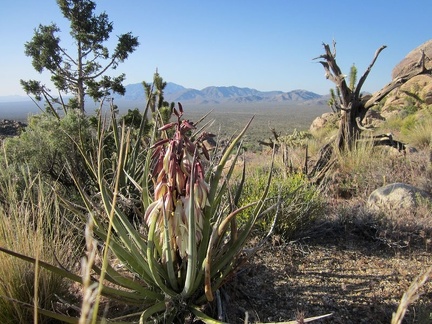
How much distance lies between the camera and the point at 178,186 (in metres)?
1.78

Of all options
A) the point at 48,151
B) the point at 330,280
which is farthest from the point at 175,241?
the point at 48,151

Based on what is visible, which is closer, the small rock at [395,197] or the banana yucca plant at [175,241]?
the banana yucca plant at [175,241]

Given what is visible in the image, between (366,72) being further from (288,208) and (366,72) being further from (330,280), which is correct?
(330,280)

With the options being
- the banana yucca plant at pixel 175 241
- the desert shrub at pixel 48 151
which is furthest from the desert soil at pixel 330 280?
the desert shrub at pixel 48 151

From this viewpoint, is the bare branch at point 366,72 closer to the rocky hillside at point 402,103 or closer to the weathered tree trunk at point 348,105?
the weathered tree trunk at point 348,105

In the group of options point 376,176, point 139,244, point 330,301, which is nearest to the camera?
point 139,244

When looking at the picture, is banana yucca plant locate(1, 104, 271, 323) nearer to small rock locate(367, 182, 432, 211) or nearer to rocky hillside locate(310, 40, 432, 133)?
small rock locate(367, 182, 432, 211)

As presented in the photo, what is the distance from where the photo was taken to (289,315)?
7.38 feet

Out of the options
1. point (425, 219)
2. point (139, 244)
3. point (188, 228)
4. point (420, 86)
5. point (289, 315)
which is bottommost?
point (289, 315)

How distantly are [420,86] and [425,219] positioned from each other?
2017 cm

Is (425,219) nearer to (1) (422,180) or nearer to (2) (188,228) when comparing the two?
(1) (422,180)

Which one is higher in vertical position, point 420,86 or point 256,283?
point 420,86

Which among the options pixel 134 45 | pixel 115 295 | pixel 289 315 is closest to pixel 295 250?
pixel 289 315

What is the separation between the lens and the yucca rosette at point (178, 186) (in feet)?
5.71
